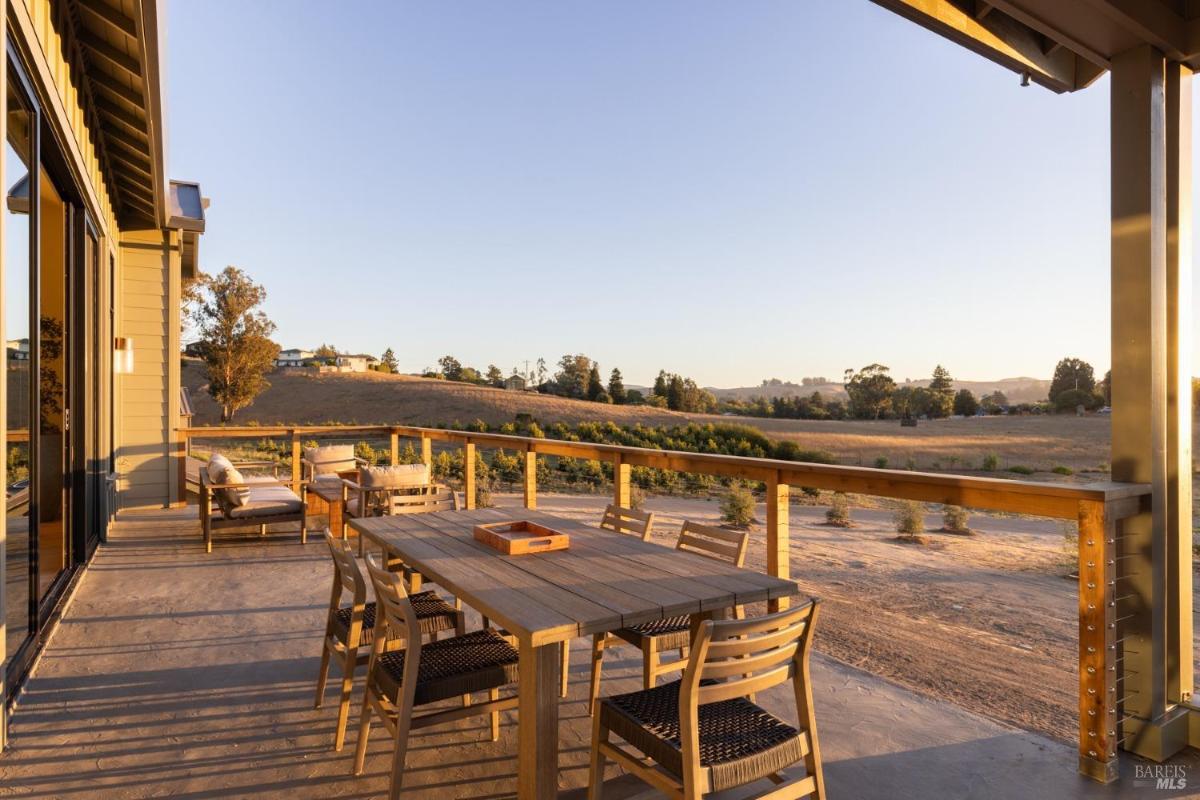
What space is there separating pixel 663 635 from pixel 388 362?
4704cm

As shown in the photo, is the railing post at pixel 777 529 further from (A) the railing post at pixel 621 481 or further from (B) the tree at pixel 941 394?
(B) the tree at pixel 941 394

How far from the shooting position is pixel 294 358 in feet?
157

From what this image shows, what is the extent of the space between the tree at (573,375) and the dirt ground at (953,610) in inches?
1179

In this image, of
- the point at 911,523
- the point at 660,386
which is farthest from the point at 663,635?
the point at 660,386

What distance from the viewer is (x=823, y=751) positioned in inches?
99.8

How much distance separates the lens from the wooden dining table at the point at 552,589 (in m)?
1.84

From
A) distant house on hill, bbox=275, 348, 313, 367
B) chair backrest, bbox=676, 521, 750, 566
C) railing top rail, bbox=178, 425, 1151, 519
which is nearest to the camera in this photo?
railing top rail, bbox=178, 425, 1151, 519

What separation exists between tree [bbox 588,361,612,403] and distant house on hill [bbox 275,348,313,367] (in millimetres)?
17976

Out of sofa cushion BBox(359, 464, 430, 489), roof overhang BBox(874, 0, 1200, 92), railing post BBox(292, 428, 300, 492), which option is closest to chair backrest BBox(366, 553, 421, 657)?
roof overhang BBox(874, 0, 1200, 92)

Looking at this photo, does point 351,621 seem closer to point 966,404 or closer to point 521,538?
point 521,538

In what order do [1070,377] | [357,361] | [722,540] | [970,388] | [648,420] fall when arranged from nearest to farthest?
[722,540] → [648,420] → [1070,377] → [970,388] → [357,361]

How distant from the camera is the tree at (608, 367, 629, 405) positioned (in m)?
40.1

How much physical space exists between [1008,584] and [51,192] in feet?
30.1

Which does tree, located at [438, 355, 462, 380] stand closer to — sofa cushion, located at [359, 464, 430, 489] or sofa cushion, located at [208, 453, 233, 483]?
sofa cushion, located at [208, 453, 233, 483]
